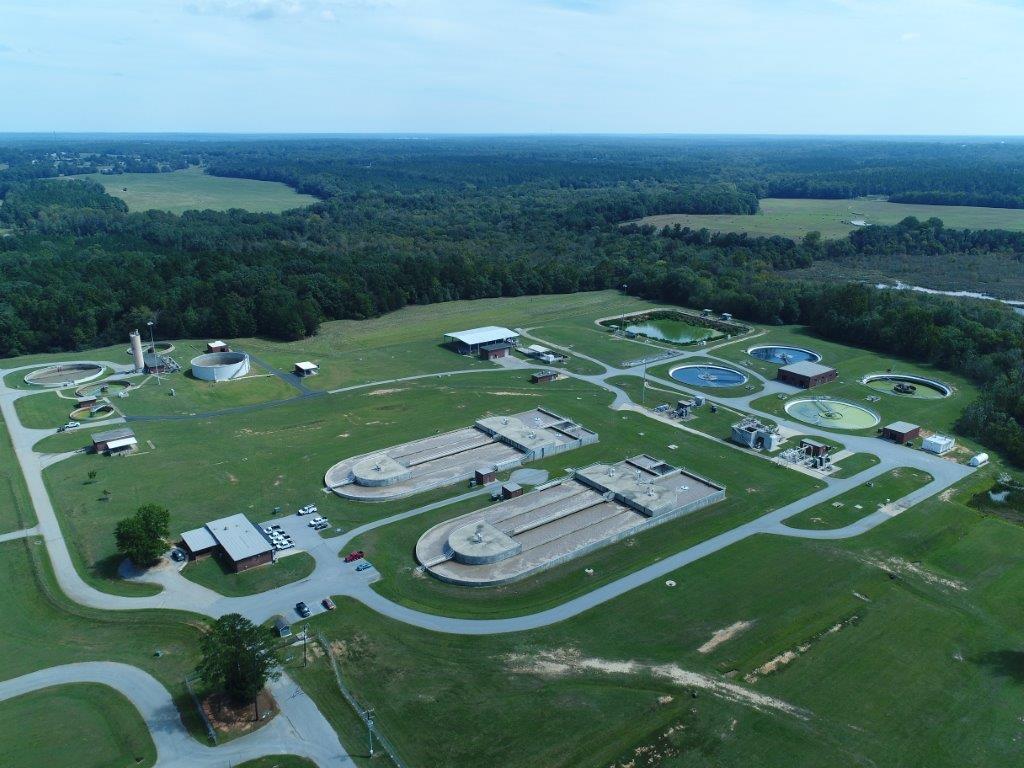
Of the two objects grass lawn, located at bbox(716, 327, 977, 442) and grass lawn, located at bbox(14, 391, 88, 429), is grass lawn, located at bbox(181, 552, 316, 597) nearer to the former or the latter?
grass lawn, located at bbox(14, 391, 88, 429)

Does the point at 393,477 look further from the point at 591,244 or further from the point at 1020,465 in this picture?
the point at 591,244

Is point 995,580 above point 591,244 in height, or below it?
below

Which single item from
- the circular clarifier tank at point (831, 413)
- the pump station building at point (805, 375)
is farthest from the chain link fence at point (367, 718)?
the pump station building at point (805, 375)

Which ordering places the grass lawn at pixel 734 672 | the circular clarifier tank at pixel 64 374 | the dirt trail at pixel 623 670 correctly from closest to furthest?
the grass lawn at pixel 734 672 < the dirt trail at pixel 623 670 < the circular clarifier tank at pixel 64 374

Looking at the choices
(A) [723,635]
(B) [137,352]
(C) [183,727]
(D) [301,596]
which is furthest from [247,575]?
(B) [137,352]

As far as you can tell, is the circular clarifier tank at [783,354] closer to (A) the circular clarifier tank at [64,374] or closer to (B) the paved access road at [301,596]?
(B) the paved access road at [301,596]

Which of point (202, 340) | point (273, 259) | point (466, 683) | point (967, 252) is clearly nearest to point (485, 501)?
point (466, 683)

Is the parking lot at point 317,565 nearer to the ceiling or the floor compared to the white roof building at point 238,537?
nearer to the floor
